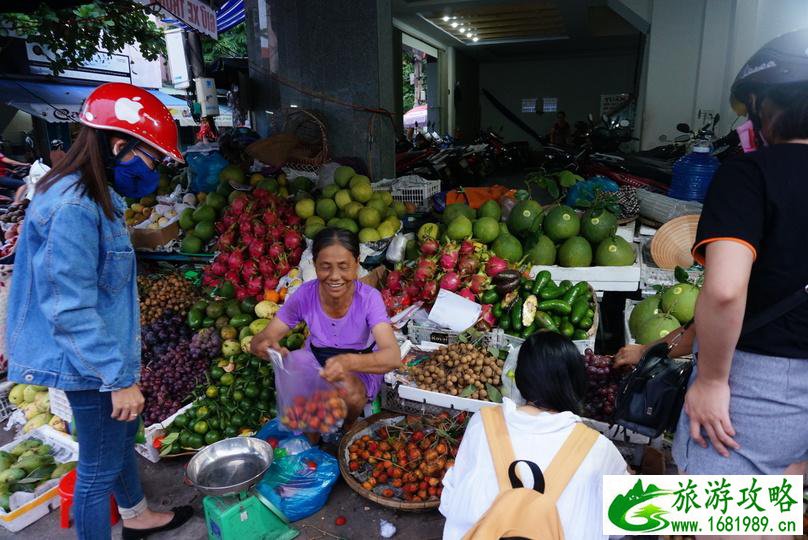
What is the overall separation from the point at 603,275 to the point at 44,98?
12.6m

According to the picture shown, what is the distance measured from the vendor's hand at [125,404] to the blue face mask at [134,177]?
0.74 meters

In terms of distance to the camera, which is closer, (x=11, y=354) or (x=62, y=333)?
(x=62, y=333)

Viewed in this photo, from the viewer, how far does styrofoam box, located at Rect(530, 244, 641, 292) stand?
376 cm

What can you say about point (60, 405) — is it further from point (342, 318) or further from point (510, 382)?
point (510, 382)

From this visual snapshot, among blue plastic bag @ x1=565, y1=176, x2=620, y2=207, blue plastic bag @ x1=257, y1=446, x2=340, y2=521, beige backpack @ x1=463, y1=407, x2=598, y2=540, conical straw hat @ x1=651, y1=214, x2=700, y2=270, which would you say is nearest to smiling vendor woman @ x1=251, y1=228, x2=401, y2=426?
blue plastic bag @ x1=257, y1=446, x2=340, y2=521

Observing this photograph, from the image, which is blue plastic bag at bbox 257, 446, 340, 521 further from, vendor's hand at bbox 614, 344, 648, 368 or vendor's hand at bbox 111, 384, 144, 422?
vendor's hand at bbox 614, 344, 648, 368

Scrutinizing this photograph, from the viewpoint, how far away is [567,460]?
1438mm

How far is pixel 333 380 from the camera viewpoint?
2.44 metres

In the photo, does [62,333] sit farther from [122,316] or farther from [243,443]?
[243,443]

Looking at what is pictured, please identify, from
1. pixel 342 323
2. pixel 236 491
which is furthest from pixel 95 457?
pixel 342 323

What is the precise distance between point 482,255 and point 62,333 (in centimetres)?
275

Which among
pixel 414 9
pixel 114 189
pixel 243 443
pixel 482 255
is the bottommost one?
pixel 243 443

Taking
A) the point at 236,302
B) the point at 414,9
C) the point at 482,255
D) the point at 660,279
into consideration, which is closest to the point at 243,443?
the point at 236,302

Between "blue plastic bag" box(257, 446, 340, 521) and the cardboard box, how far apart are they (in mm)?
3053
